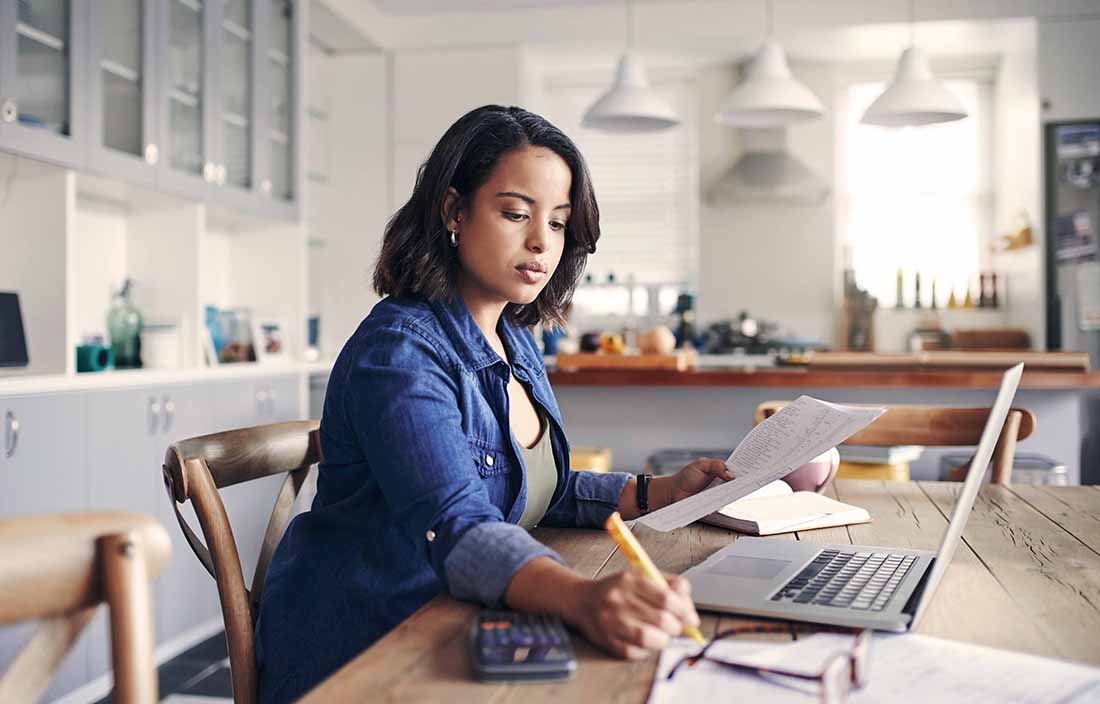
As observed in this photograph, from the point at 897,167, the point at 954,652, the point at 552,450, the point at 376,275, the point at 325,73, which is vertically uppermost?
the point at 325,73

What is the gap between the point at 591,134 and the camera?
6.33 m

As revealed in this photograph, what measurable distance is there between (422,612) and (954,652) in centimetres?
46

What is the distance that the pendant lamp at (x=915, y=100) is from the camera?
12.5 ft

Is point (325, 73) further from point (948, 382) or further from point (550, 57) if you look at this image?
point (948, 382)

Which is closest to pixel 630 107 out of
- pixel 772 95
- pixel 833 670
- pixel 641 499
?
pixel 772 95

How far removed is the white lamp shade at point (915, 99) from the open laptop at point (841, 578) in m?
3.03

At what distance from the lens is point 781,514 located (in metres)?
1.38

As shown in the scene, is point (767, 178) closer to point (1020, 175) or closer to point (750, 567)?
point (1020, 175)

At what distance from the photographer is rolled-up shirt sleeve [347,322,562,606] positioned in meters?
0.93

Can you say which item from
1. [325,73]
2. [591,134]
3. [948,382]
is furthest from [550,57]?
[948,382]

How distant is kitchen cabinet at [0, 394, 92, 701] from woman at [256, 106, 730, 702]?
1446 millimetres

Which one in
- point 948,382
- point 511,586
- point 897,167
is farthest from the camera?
point 897,167

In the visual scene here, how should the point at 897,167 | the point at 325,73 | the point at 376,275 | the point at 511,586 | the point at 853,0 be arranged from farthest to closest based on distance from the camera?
1. the point at 897,167
2. the point at 325,73
3. the point at 853,0
4. the point at 376,275
5. the point at 511,586

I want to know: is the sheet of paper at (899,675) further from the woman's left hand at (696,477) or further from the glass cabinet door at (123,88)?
the glass cabinet door at (123,88)
